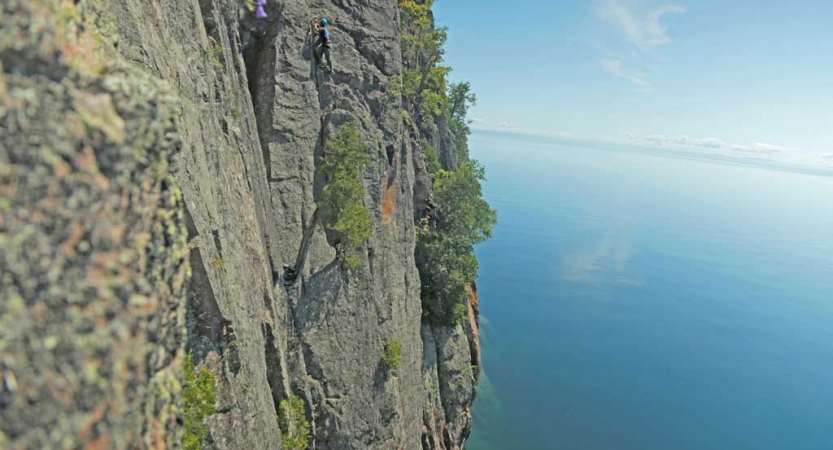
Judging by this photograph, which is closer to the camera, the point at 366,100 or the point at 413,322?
the point at 366,100

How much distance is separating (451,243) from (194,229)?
88.3 feet

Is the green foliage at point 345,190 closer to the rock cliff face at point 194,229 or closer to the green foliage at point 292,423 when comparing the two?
the rock cliff face at point 194,229

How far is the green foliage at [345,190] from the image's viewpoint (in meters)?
17.2

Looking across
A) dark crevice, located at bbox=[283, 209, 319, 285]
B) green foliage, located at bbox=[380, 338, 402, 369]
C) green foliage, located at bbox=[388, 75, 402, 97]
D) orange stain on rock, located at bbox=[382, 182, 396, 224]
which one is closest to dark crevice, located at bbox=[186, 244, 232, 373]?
dark crevice, located at bbox=[283, 209, 319, 285]

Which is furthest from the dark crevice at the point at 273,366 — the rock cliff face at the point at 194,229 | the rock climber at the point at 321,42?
the rock climber at the point at 321,42

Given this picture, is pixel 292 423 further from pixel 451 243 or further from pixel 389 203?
pixel 451 243

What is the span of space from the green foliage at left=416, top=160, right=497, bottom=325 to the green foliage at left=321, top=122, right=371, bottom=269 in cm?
1487

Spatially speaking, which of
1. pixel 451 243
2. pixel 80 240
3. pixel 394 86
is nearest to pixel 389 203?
pixel 394 86

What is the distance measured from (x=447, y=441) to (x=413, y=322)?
36.9 ft

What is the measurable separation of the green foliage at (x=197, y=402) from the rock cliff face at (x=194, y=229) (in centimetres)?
48

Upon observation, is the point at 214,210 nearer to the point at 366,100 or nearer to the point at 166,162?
the point at 166,162

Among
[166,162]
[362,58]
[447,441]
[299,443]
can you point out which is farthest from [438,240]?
[166,162]

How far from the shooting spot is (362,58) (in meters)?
19.8

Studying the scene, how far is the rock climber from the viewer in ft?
55.6
